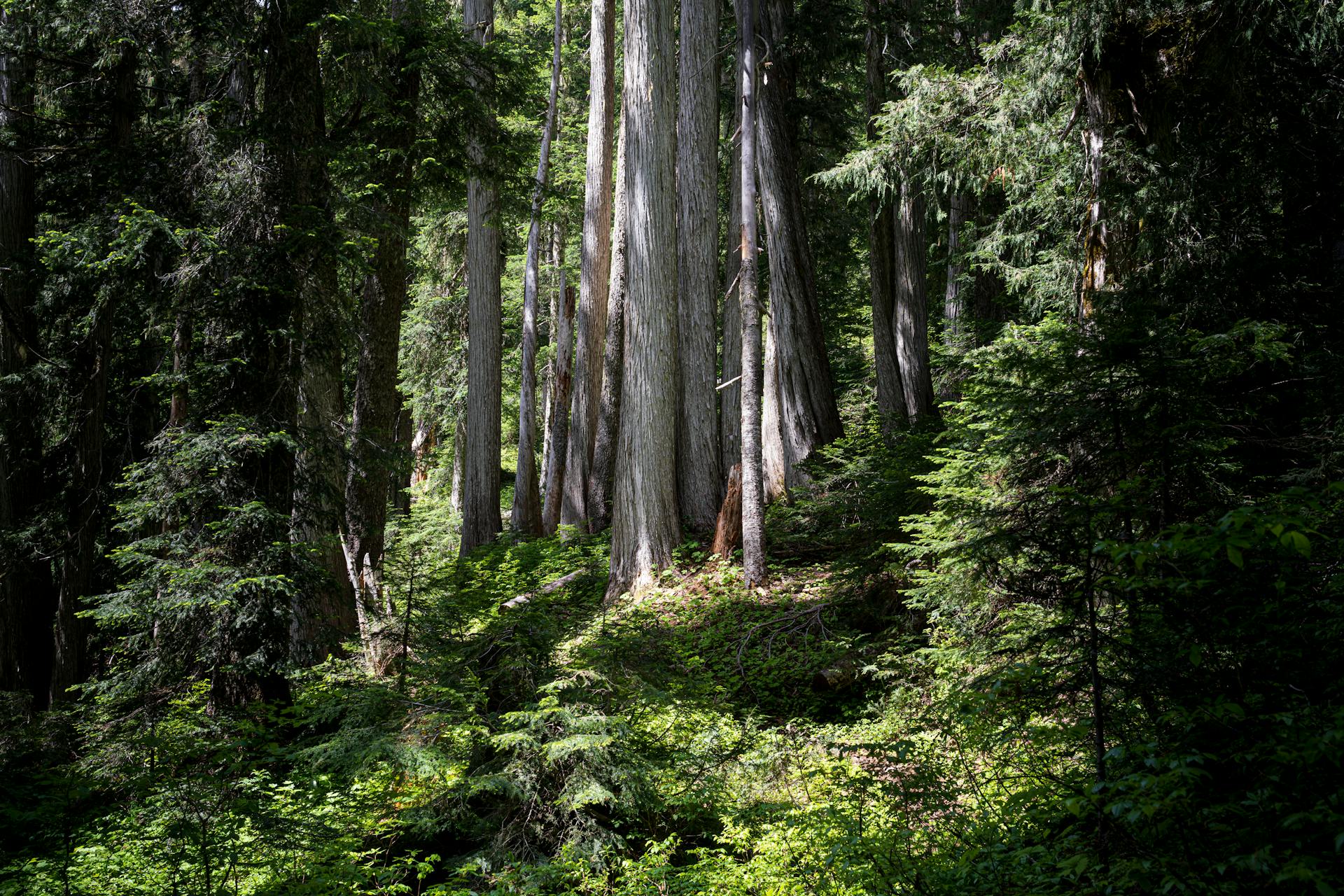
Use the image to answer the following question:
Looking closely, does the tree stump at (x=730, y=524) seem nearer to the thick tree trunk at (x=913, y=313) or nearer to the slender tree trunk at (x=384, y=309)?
the slender tree trunk at (x=384, y=309)

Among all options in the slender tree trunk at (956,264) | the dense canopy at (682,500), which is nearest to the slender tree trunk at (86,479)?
the dense canopy at (682,500)

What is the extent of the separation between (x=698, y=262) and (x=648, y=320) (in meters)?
2.68

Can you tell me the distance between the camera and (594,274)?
555 inches

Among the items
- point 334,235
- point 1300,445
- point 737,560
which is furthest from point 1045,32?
point 334,235

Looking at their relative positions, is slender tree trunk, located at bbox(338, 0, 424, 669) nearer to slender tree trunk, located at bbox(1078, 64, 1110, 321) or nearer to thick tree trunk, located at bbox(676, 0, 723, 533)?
thick tree trunk, located at bbox(676, 0, 723, 533)

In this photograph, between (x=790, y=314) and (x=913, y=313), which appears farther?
(x=913, y=313)

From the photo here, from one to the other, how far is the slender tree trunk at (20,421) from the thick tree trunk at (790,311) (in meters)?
8.86

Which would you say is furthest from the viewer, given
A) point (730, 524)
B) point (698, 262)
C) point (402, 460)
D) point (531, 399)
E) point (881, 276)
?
point (531, 399)

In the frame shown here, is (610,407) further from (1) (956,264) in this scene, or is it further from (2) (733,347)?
(1) (956,264)

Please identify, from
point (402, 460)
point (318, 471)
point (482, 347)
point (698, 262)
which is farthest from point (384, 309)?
point (698, 262)

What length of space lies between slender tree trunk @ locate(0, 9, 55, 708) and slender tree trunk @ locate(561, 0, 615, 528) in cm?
719

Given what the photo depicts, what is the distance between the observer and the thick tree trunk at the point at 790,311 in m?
11.1

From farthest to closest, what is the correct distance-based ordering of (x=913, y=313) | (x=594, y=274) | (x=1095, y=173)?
(x=913, y=313) < (x=594, y=274) < (x=1095, y=173)

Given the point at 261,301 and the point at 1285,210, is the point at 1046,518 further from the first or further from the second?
the point at 261,301
